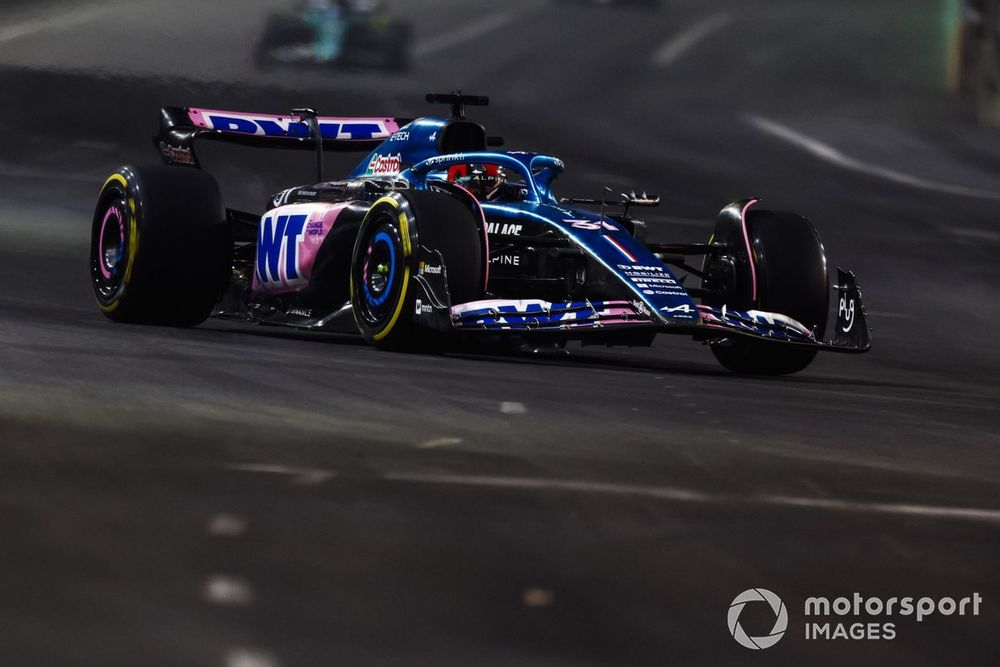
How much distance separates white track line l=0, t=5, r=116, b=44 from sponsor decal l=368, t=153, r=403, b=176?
1774cm

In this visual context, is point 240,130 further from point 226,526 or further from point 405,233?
point 226,526

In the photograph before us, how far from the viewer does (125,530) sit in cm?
432

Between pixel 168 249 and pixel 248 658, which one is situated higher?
pixel 168 249

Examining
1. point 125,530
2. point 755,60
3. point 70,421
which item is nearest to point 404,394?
point 70,421

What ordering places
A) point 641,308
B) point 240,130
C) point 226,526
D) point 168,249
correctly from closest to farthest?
point 226,526
point 641,308
point 168,249
point 240,130

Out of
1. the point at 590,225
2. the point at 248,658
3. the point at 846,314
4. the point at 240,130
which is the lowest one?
the point at 248,658

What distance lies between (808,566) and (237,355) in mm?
5178

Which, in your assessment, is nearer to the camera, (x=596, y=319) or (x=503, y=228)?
(x=596, y=319)

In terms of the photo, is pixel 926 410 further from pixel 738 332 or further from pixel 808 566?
pixel 808 566

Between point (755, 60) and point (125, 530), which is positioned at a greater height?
point (755, 60)

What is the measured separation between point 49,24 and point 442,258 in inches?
815

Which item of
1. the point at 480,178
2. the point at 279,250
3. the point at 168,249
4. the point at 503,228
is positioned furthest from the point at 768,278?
the point at 168,249

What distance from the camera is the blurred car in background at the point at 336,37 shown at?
92.9 ft

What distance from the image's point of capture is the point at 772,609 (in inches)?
157
